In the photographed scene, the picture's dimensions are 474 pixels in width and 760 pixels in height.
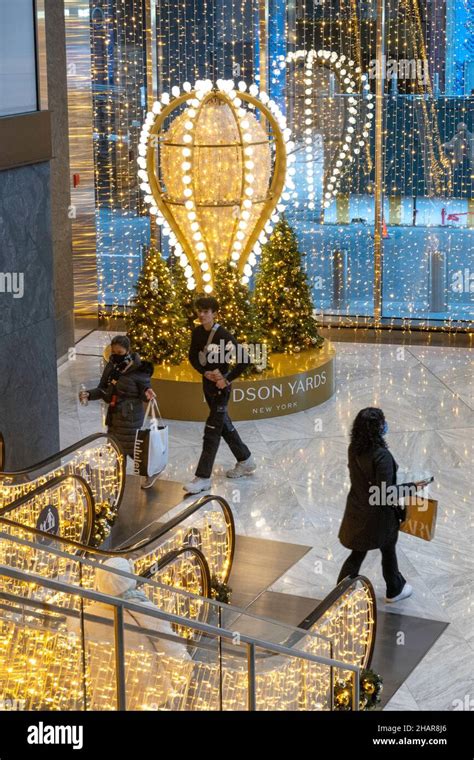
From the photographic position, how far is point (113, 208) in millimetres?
15547

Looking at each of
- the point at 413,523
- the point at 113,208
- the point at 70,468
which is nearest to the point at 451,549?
the point at 413,523

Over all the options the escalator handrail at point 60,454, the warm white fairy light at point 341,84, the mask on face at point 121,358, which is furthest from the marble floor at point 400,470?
the warm white fairy light at point 341,84

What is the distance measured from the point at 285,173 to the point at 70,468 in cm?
497

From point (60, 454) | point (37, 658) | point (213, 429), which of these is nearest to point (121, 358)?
point (213, 429)

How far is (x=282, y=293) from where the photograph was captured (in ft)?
41.5

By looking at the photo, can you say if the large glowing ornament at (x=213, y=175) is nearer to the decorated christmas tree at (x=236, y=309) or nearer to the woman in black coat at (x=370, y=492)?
the decorated christmas tree at (x=236, y=309)

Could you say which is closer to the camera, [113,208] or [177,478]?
[177,478]

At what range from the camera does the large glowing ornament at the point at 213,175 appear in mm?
12039

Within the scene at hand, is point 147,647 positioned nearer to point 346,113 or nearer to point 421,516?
point 421,516

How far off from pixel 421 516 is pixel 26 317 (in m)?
3.21

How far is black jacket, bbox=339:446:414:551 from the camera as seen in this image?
7.39 meters

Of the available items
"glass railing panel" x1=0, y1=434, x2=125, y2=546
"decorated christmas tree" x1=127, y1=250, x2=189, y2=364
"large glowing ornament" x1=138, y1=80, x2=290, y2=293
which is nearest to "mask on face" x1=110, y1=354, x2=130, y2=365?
"glass railing panel" x1=0, y1=434, x2=125, y2=546

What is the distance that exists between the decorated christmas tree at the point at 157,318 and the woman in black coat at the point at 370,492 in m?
4.96

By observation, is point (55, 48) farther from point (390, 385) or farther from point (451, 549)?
point (451, 549)
